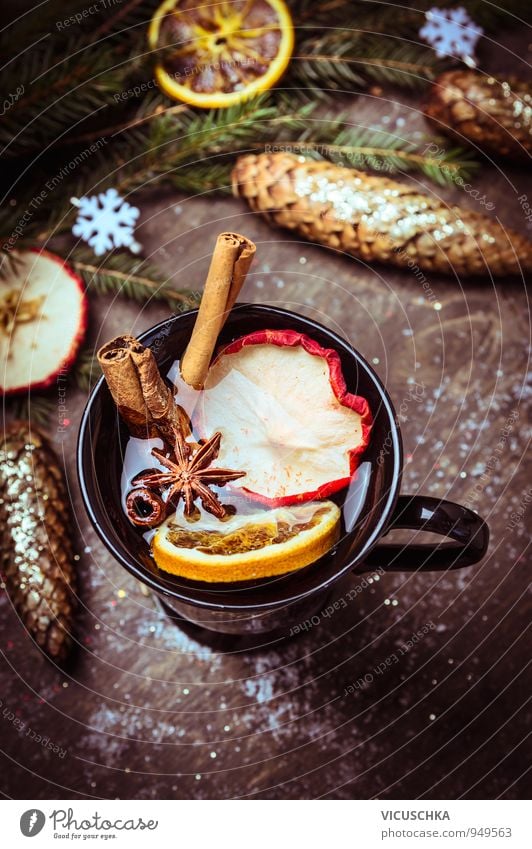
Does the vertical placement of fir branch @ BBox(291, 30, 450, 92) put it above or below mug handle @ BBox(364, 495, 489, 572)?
above

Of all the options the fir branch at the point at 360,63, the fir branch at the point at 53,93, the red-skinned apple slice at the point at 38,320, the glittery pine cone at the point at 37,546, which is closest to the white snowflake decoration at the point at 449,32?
the fir branch at the point at 360,63

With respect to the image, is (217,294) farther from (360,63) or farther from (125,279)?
(360,63)

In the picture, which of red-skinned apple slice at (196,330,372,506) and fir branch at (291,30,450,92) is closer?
red-skinned apple slice at (196,330,372,506)

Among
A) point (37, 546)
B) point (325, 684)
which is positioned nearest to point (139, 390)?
point (37, 546)

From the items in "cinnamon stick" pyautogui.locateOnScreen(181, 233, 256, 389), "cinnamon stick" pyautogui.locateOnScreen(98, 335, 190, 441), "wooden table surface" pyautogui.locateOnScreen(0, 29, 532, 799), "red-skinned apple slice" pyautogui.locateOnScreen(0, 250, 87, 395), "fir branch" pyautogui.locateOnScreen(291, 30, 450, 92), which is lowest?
"wooden table surface" pyautogui.locateOnScreen(0, 29, 532, 799)

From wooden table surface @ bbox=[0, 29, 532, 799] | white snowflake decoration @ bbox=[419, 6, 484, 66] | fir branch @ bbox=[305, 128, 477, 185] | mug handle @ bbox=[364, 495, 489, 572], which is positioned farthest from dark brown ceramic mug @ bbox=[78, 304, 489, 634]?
white snowflake decoration @ bbox=[419, 6, 484, 66]

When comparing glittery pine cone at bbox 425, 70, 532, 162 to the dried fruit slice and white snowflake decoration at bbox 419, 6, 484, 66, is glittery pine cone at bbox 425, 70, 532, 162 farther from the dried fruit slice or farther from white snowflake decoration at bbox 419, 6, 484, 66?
the dried fruit slice

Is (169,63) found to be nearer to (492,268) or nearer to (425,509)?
(492,268)
